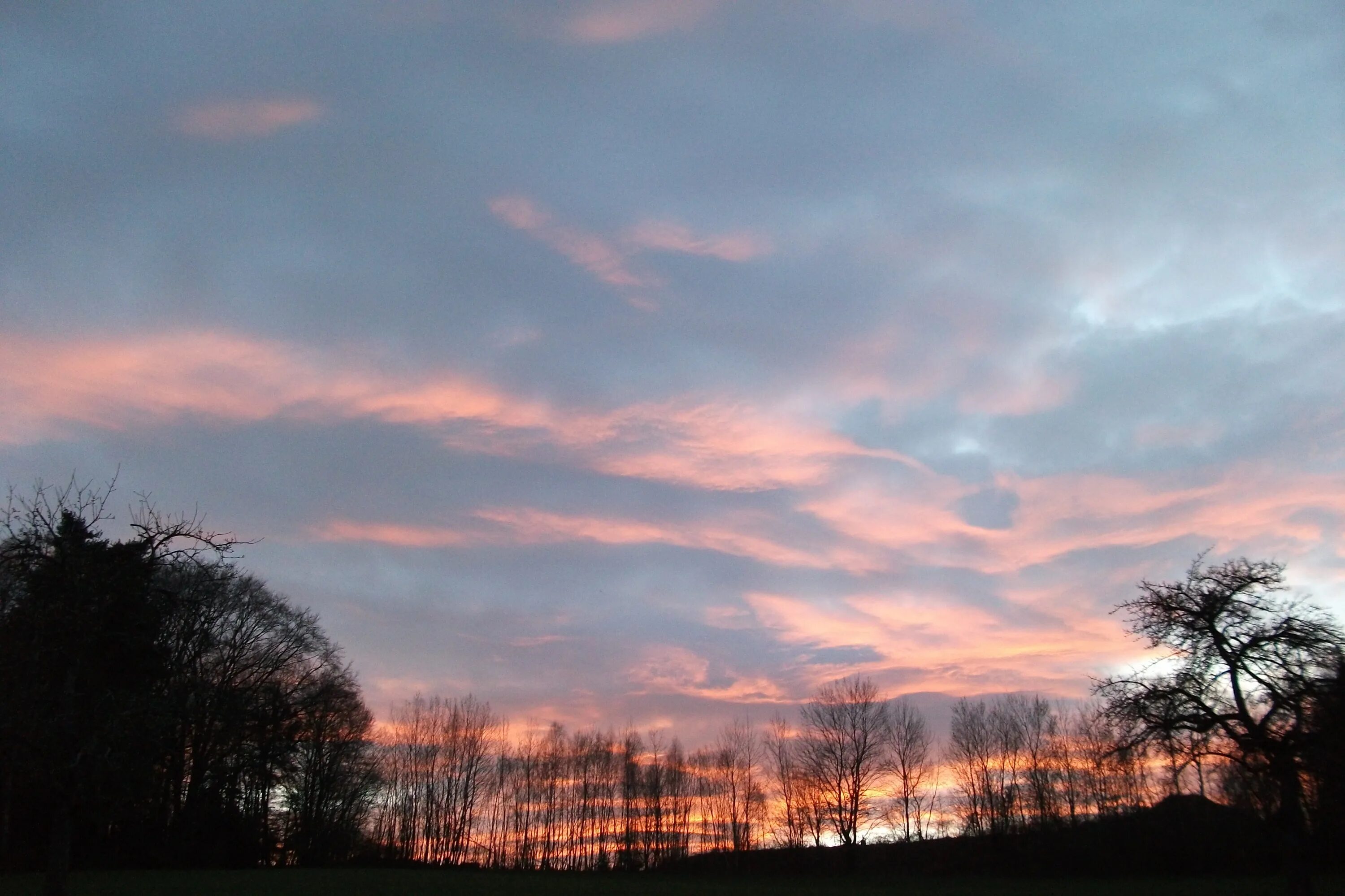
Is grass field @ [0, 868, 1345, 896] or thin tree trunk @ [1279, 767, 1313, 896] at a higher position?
thin tree trunk @ [1279, 767, 1313, 896]

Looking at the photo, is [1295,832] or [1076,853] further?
[1076,853]

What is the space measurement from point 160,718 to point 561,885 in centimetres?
2940

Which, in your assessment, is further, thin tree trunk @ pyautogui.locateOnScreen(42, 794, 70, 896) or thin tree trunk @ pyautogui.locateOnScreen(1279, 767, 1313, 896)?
thin tree trunk @ pyautogui.locateOnScreen(1279, 767, 1313, 896)

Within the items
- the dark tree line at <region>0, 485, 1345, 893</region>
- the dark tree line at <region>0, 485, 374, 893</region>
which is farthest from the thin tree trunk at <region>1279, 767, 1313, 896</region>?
the dark tree line at <region>0, 485, 374, 893</region>

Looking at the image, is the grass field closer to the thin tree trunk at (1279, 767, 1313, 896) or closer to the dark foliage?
the dark foliage

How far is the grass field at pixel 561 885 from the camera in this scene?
34.2m

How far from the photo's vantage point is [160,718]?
24.7 m

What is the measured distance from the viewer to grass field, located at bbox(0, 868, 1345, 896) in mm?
34156

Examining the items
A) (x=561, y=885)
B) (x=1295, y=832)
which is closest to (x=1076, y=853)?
(x=561, y=885)

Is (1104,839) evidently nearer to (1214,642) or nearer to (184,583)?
(1214,642)

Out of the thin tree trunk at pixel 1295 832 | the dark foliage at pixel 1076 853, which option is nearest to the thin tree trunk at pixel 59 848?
the thin tree trunk at pixel 1295 832

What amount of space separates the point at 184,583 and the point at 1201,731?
55.2m

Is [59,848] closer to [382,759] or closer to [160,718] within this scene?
[160,718]

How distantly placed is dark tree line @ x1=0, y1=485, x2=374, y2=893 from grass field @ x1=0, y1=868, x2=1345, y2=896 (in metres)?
3.43
